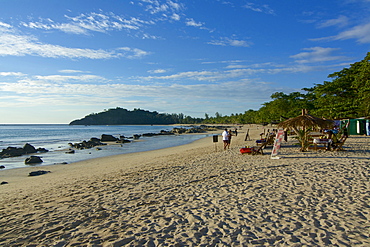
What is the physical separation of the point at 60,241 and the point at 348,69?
40.5 meters

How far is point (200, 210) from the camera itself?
5.16 m

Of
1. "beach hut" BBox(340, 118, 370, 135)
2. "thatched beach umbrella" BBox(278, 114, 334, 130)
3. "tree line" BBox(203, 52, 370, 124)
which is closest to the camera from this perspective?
"thatched beach umbrella" BBox(278, 114, 334, 130)

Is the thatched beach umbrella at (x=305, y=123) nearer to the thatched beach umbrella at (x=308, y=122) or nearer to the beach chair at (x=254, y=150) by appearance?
the thatched beach umbrella at (x=308, y=122)

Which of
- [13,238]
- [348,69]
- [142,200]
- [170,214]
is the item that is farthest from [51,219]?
[348,69]

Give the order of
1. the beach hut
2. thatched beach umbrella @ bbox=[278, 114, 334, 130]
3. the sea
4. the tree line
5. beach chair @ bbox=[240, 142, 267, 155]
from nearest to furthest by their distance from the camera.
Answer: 1. beach chair @ bbox=[240, 142, 267, 155]
2. thatched beach umbrella @ bbox=[278, 114, 334, 130]
3. the sea
4. the beach hut
5. the tree line

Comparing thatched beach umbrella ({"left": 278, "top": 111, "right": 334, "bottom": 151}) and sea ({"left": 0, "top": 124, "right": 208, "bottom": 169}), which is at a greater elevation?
thatched beach umbrella ({"left": 278, "top": 111, "right": 334, "bottom": 151})

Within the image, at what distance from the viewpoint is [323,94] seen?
34.0 m

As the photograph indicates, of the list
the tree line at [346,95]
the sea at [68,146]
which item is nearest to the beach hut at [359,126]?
the tree line at [346,95]

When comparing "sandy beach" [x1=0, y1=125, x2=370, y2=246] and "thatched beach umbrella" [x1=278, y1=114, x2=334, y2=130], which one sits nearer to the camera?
"sandy beach" [x1=0, y1=125, x2=370, y2=246]

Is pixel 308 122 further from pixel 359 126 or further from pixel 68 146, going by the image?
pixel 68 146

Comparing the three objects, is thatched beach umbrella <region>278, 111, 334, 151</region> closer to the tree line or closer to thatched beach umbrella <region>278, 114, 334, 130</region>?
thatched beach umbrella <region>278, 114, 334, 130</region>

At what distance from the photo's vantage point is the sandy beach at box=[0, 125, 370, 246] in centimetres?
402

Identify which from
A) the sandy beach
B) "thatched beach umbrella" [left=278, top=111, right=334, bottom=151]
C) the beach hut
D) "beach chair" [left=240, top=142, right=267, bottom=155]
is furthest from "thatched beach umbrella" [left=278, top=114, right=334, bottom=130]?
the beach hut

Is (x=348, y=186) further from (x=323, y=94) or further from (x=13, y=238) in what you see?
(x=323, y=94)
